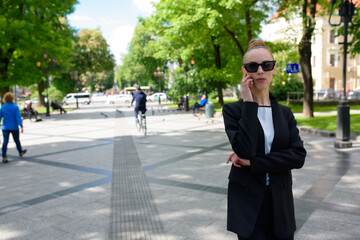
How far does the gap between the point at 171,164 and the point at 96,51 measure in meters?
43.0

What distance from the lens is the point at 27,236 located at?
3.67m

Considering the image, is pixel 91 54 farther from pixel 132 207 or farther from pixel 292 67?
pixel 132 207

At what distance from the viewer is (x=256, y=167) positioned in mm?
1847

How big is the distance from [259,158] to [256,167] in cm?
6

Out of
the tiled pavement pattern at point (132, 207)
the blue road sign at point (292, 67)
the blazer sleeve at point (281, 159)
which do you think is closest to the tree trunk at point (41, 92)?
the blue road sign at point (292, 67)

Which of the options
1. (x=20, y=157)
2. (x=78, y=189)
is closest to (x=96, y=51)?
(x=20, y=157)

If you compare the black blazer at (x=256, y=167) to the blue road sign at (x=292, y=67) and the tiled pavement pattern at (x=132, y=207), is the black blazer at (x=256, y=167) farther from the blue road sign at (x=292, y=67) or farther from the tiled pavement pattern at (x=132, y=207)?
the blue road sign at (x=292, y=67)

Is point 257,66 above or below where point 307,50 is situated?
below

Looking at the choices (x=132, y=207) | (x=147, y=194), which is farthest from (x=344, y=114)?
(x=132, y=207)

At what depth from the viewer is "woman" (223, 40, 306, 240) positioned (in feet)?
6.07

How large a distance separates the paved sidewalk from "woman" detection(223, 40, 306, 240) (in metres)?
1.74

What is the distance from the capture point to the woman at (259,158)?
1.85 meters

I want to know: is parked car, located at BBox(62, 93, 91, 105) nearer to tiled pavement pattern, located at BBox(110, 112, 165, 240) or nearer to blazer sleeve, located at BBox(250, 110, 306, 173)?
tiled pavement pattern, located at BBox(110, 112, 165, 240)

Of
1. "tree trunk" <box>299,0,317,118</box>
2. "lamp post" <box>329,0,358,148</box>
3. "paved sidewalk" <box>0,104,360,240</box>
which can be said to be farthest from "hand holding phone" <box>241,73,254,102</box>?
"tree trunk" <box>299,0,317,118</box>
